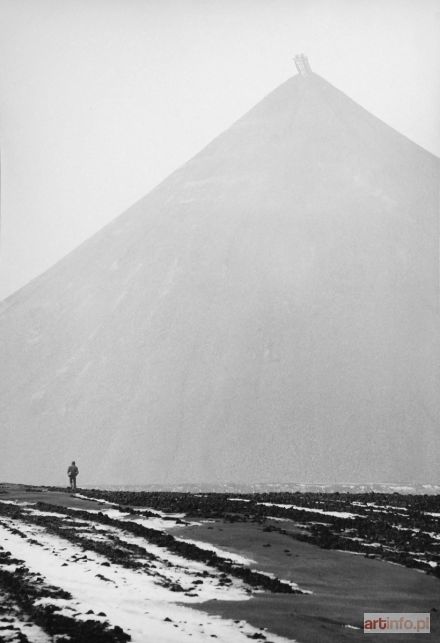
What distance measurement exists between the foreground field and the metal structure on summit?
130375 mm

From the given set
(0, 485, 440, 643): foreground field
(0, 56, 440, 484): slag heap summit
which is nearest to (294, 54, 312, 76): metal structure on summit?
(0, 56, 440, 484): slag heap summit

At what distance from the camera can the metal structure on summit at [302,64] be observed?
452 feet

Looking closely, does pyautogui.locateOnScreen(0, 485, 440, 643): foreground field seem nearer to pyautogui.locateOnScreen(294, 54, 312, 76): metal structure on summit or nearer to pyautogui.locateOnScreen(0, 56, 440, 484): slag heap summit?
pyautogui.locateOnScreen(0, 56, 440, 484): slag heap summit

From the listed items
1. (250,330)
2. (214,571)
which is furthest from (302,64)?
(214,571)

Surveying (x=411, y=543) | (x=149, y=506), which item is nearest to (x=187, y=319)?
(x=149, y=506)

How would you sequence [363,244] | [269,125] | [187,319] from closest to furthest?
1. [187,319]
2. [363,244]
3. [269,125]

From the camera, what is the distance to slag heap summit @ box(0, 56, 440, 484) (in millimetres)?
61844

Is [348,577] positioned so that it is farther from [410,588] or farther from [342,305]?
[342,305]

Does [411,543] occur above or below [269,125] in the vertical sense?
below

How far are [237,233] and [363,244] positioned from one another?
17.8 m

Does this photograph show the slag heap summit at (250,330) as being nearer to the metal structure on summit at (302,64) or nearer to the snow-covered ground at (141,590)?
the metal structure on summit at (302,64)

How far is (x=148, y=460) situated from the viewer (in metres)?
62.0

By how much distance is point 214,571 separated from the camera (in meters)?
13.7

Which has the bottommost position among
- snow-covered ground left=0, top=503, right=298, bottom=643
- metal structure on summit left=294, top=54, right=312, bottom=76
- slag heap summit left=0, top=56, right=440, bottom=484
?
snow-covered ground left=0, top=503, right=298, bottom=643
